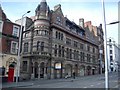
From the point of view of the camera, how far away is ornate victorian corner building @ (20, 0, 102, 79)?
39.6m

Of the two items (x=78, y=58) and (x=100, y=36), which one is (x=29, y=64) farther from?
(x=100, y=36)

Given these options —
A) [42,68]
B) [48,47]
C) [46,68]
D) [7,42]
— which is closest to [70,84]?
[7,42]

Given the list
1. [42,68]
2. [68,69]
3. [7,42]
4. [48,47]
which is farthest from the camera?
[68,69]

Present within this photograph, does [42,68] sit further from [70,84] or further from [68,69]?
[70,84]

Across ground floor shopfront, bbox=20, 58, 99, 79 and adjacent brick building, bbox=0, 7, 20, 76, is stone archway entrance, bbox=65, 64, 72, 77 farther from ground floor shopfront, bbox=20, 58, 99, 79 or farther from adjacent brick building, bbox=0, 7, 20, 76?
adjacent brick building, bbox=0, 7, 20, 76

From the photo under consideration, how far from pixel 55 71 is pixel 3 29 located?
55.6ft

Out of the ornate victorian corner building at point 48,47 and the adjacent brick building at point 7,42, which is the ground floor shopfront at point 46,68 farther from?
the adjacent brick building at point 7,42

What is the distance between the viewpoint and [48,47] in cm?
4134

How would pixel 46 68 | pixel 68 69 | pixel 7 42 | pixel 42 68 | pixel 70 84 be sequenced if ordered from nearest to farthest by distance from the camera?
pixel 70 84
pixel 7 42
pixel 42 68
pixel 46 68
pixel 68 69

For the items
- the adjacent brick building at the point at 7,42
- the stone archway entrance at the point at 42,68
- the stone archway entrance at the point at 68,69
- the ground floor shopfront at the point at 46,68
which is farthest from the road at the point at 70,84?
the stone archway entrance at the point at 68,69

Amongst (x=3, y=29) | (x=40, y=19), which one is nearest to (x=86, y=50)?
(x=40, y=19)

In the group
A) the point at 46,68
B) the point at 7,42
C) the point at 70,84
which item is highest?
the point at 7,42

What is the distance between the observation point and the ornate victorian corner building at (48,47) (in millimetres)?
39562

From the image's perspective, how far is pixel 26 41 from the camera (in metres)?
43.2
